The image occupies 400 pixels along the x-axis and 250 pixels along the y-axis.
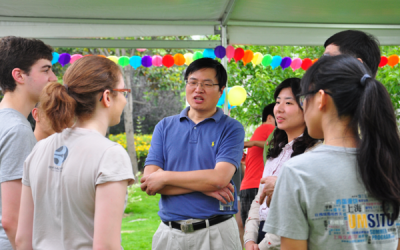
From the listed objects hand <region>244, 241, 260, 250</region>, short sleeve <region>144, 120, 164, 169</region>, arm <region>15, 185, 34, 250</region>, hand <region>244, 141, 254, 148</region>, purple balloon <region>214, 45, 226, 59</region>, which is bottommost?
hand <region>244, 241, 260, 250</region>

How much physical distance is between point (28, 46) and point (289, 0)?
203cm

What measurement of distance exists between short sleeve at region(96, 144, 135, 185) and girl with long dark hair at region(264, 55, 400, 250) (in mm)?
509

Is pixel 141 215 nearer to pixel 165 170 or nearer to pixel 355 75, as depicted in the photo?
pixel 165 170

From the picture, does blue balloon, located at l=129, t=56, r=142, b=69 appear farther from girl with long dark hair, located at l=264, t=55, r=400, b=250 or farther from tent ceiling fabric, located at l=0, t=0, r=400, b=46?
girl with long dark hair, located at l=264, t=55, r=400, b=250

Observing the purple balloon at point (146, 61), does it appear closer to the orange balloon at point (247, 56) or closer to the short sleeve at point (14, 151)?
the orange balloon at point (247, 56)

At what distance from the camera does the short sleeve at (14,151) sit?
4.69 ft

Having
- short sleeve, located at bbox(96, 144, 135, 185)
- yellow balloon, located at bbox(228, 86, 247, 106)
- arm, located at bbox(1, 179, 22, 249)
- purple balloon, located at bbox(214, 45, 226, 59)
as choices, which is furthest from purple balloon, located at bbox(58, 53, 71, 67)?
short sleeve, located at bbox(96, 144, 135, 185)

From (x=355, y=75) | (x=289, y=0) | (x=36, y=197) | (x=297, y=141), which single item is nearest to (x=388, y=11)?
(x=289, y=0)

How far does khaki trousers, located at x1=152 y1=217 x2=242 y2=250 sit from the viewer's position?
1.96 meters

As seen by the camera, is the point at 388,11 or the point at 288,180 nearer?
the point at 288,180

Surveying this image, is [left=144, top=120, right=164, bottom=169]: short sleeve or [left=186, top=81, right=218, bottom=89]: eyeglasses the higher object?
[left=186, top=81, right=218, bottom=89]: eyeglasses

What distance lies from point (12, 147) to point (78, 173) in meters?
0.53

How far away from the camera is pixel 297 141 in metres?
1.95

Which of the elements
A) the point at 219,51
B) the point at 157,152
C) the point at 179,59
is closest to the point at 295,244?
the point at 157,152
